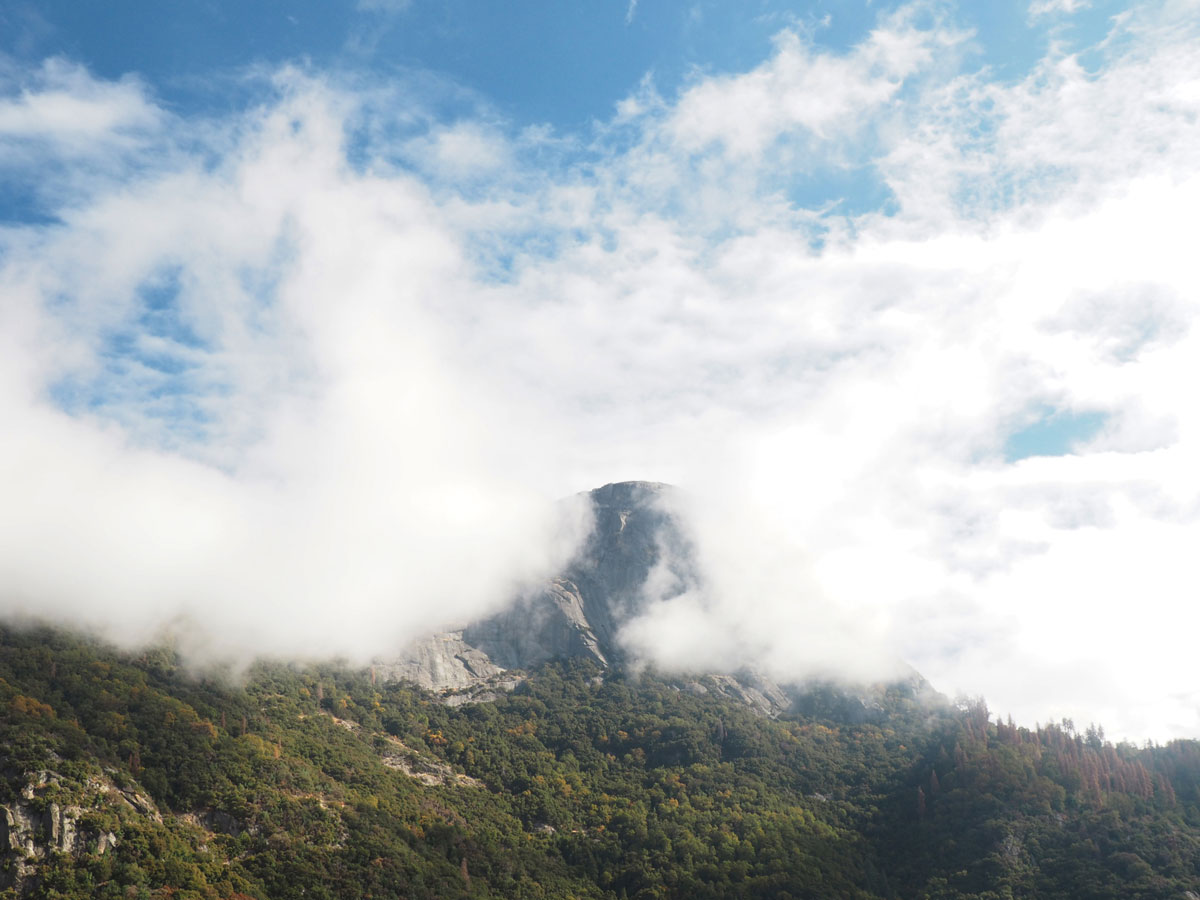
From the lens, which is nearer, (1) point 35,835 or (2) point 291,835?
(1) point 35,835

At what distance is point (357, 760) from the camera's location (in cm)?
19262

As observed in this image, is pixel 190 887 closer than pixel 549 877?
Yes

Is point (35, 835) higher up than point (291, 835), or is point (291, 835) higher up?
point (35, 835)

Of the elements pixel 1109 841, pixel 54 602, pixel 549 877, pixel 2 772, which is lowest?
pixel 549 877

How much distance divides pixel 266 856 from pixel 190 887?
1851 centimetres

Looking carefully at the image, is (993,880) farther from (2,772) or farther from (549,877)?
(2,772)

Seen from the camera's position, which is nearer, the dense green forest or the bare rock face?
the bare rock face

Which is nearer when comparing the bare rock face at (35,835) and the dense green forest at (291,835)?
the bare rock face at (35,835)

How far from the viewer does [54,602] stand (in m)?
197

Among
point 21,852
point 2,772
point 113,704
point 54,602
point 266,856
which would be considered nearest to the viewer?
point 21,852

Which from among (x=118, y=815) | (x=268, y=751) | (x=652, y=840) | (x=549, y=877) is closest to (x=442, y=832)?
(x=549, y=877)

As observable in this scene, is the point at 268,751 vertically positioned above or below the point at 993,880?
above

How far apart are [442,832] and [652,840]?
56.0 metres

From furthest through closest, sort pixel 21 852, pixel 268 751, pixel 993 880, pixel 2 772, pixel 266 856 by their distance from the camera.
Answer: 1. pixel 993 880
2. pixel 268 751
3. pixel 266 856
4. pixel 2 772
5. pixel 21 852
